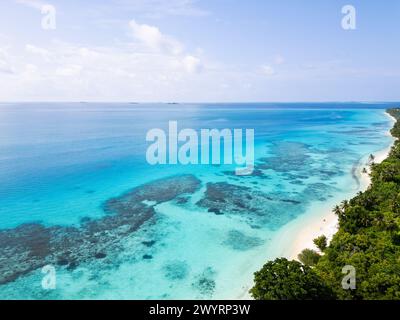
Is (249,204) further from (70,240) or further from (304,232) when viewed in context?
(70,240)

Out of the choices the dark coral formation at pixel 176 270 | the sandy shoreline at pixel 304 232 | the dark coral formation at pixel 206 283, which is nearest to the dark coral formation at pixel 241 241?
the sandy shoreline at pixel 304 232

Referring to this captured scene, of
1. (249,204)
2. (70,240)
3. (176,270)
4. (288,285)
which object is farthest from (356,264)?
(70,240)

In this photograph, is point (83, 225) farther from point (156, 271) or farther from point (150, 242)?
point (156, 271)

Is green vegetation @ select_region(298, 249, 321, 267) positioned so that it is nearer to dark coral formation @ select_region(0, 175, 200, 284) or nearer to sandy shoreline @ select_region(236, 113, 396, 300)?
sandy shoreline @ select_region(236, 113, 396, 300)

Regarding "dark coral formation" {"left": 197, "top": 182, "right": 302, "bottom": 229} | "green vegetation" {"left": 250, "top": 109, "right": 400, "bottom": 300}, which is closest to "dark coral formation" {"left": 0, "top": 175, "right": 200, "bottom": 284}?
"dark coral formation" {"left": 197, "top": 182, "right": 302, "bottom": 229}

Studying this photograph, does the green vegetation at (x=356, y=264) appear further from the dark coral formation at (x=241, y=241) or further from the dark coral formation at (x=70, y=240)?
the dark coral formation at (x=70, y=240)

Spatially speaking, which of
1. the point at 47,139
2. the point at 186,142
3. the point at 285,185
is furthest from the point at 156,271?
the point at 47,139
